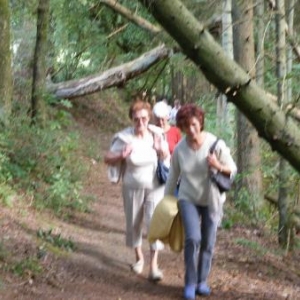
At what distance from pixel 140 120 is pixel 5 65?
19.7 ft

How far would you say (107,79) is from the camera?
65.7 ft

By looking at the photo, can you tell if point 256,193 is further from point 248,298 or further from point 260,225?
point 248,298

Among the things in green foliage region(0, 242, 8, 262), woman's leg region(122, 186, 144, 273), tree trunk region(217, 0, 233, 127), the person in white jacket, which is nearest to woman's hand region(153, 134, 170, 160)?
the person in white jacket

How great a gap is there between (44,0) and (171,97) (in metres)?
16.1

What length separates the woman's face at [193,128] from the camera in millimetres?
5941

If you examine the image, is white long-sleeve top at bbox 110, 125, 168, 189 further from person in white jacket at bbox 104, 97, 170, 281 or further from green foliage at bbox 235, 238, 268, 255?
green foliage at bbox 235, 238, 268, 255

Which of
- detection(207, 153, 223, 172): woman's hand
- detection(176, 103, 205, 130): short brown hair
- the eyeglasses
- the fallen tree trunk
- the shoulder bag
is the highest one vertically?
the fallen tree trunk

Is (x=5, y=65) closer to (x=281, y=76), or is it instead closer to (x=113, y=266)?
(x=113, y=266)

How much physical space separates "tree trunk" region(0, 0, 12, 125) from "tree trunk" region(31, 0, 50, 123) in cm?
204

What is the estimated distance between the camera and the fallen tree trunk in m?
18.5

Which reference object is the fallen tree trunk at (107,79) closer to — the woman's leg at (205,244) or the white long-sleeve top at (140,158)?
the white long-sleeve top at (140,158)

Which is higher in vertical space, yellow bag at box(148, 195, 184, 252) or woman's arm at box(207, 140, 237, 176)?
woman's arm at box(207, 140, 237, 176)

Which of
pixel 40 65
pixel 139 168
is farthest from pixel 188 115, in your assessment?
pixel 40 65

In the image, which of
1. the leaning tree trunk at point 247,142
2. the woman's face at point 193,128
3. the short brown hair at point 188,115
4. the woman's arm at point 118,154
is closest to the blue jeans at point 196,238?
the woman's face at point 193,128
